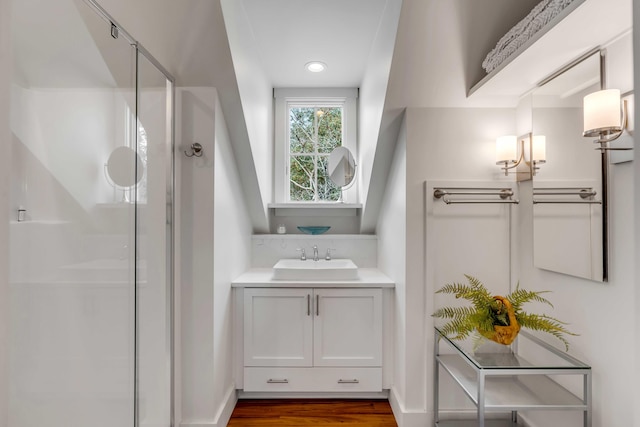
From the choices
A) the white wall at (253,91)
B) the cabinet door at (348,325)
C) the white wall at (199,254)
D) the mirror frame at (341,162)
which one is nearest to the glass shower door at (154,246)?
the white wall at (199,254)

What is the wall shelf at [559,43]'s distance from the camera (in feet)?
3.87

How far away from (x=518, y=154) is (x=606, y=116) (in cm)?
69

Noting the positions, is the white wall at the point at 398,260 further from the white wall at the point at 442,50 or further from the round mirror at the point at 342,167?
the round mirror at the point at 342,167

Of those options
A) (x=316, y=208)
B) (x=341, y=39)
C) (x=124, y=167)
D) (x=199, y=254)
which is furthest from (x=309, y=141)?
(x=124, y=167)

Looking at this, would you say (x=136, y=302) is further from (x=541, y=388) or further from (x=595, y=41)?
(x=595, y=41)

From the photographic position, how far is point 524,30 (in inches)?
58.6

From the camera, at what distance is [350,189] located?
3.05 meters

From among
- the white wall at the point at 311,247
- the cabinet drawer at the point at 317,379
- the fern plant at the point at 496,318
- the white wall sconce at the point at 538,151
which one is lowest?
the cabinet drawer at the point at 317,379

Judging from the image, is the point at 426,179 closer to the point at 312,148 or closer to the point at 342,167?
the point at 342,167

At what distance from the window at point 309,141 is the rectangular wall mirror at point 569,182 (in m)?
1.59

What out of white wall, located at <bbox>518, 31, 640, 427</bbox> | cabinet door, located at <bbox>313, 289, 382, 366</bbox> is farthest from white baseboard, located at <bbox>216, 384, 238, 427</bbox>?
white wall, located at <bbox>518, 31, 640, 427</bbox>

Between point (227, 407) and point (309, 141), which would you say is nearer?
point (227, 407)

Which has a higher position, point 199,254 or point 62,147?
point 62,147

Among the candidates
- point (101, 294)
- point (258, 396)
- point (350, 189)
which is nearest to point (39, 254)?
point (101, 294)
